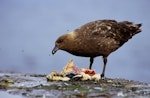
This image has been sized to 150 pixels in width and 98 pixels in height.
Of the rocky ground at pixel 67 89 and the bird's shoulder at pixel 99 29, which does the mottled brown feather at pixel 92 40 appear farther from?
the rocky ground at pixel 67 89

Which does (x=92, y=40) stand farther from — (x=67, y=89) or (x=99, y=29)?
(x=67, y=89)

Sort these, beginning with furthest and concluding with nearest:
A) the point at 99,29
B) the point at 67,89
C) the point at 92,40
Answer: the point at 99,29 → the point at 92,40 → the point at 67,89

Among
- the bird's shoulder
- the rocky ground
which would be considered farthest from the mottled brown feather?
the rocky ground

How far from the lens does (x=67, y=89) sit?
31.3 ft

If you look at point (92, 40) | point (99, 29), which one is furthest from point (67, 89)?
point (99, 29)

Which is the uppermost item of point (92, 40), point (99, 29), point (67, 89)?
point (99, 29)

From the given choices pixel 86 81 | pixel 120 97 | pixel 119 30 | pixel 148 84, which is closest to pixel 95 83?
pixel 86 81

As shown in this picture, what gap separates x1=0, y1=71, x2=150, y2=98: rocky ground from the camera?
346 inches

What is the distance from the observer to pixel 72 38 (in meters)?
12.7

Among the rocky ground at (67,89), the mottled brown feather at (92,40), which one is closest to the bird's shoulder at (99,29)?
the mottled brown feather at (92,40)

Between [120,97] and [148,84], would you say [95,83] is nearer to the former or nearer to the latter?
[148,84]

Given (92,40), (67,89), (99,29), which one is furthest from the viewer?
(99,29)

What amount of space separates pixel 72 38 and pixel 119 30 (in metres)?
1.89

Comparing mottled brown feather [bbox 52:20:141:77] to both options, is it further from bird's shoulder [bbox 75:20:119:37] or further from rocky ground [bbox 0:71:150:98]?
rocky ground [bbox 0:71:150:98]
